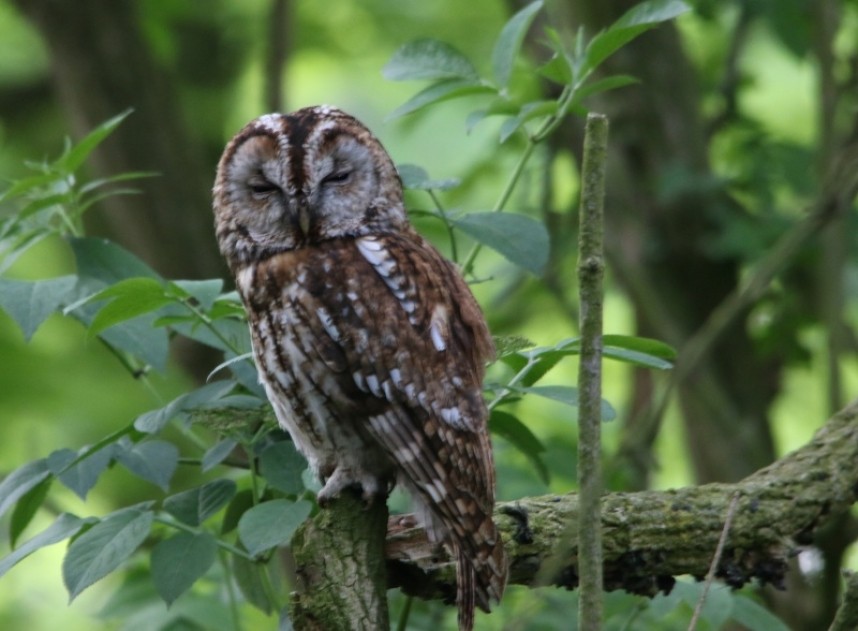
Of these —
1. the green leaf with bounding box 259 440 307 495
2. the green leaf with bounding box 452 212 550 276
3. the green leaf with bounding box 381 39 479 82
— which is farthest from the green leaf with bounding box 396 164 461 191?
the green leaf with bounding box 259 440 307 495

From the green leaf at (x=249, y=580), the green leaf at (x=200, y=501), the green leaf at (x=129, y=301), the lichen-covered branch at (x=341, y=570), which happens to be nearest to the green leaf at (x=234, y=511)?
the green leaf at (x=249, y=580)

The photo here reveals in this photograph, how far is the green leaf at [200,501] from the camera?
7.52 ft

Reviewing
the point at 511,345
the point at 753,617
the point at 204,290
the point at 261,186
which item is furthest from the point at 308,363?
the point at 753,617

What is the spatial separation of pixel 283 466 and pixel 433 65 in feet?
3.08

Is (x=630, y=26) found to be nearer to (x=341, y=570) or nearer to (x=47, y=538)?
(x=341, y=570)

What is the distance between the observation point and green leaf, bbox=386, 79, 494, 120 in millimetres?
2605

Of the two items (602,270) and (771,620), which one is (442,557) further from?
(602,270)

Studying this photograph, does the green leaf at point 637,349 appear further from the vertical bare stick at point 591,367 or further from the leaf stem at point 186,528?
the leaf stem at point 186,528

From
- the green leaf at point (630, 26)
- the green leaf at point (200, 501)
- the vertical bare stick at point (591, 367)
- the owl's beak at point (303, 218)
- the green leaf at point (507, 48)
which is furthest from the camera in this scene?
the owl's beak at point (303, 218)

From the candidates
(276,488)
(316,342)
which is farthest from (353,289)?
(276,488)

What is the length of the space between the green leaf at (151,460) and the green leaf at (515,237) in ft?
2.46

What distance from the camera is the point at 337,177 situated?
294 centimetres

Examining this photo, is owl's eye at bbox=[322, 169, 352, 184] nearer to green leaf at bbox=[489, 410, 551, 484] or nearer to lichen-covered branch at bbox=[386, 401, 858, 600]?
green leaf at bbox=[489, 410, 551, 484]

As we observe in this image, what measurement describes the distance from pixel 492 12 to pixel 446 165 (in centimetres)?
112
